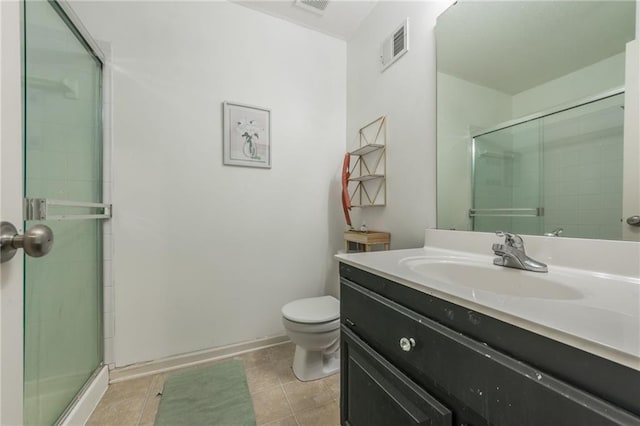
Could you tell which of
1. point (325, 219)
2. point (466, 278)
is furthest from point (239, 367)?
point (466, 278)

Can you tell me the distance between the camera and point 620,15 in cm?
70

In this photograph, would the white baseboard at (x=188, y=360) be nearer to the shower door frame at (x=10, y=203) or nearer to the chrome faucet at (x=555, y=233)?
the shower door frame at (x=10, y=203)

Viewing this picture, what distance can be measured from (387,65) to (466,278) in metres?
1.33

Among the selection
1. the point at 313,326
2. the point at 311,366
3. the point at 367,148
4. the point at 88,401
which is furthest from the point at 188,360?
the point at 367,148

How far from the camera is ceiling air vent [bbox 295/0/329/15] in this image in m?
1.61

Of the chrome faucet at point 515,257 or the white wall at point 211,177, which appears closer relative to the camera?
the chrome faucet at point 515,257

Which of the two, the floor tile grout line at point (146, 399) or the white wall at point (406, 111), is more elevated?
the white wall at point (406, 111)

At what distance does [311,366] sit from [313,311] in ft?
1.08

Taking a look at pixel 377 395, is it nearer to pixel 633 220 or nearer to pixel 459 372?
pixel 459 372

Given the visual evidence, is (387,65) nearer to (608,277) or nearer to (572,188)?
(572,188)

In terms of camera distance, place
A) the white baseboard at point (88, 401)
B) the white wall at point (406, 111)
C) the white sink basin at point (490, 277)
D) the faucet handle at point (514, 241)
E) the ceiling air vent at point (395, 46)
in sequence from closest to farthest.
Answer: the white sink basin at point (490, 277) → the faucet handle at point (514, 241) → the white baseboard at point (88, 401) → the white wall at point (406, 111) → the ceiling air vent at point (395, 46)

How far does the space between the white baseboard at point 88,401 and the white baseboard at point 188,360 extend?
74 mm

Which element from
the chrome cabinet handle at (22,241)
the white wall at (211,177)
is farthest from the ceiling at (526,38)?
the chrome cabinet handle at (22,241)

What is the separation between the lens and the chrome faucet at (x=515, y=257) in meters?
0.74
